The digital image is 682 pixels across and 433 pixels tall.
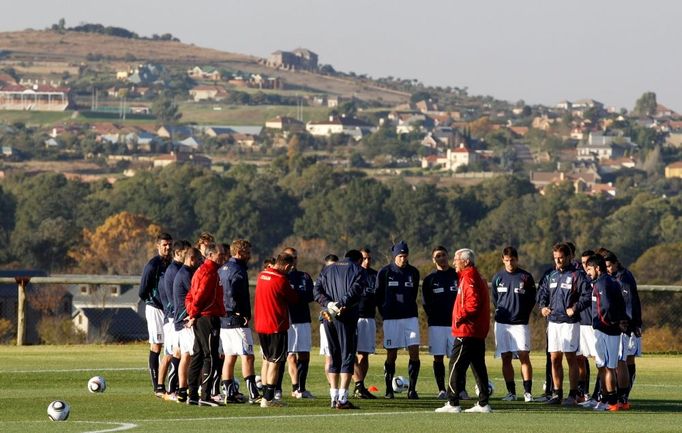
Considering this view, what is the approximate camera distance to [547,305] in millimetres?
20031

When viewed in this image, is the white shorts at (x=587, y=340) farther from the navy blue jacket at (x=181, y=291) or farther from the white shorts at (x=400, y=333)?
the navy blue jacket at (x=181, y=291)

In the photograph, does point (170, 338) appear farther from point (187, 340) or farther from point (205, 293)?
point (205, 293)

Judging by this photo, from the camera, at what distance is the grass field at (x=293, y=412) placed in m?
16.8

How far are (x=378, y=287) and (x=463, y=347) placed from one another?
2.58 m

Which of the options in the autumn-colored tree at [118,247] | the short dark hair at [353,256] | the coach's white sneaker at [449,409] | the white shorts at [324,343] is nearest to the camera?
the coach's white sneaker at [449,409]

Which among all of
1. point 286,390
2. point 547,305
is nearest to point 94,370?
point 286,390

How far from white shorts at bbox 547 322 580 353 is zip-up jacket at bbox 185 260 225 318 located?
3.71 metres

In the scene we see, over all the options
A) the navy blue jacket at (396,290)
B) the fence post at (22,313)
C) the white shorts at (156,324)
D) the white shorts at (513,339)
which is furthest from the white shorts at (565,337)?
the fence post at (22,313)

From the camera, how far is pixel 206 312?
A: 61.0 feet

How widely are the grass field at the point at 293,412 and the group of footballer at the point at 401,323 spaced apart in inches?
12.4

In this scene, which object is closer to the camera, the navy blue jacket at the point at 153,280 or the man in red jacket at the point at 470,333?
the man in red jacket at the point at 470,333

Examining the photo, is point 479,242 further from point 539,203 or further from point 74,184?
point 74,184

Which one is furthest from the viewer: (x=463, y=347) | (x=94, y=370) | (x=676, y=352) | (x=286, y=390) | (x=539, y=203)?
(x=539, y=203)

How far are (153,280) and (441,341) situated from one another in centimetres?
328
